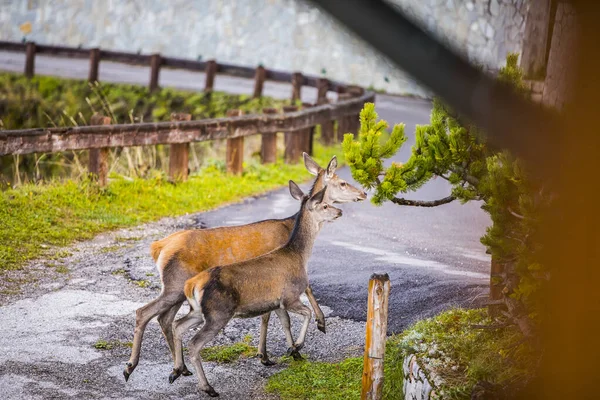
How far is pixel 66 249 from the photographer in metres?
10.1

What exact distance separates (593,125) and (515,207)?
380 centimetres

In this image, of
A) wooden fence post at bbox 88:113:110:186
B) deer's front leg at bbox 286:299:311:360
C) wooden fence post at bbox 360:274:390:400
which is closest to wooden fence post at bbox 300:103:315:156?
wooden fence post at bbox 88:113:110:186

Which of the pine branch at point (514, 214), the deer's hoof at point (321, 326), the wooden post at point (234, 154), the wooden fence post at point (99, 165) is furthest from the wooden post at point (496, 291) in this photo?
the wooden post at point (234, 154)

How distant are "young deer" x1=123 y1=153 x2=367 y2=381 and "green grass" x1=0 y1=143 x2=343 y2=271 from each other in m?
3.04

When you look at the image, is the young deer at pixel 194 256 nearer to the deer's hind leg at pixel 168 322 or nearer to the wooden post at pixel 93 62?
the deer's hind leg at pixel 168 322

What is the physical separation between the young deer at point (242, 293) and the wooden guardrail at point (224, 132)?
5.75m

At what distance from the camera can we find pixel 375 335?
5754 millimetres

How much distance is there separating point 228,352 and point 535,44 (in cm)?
391

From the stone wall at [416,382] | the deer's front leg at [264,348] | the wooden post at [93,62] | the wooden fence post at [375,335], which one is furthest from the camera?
the wooden post at [93,62]

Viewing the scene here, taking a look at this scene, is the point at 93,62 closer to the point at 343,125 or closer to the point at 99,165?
the point at 343,125

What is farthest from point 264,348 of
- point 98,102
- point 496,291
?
point 98,102

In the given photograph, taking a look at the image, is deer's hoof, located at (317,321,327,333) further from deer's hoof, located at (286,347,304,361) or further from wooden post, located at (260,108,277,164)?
wooden post, located at (260,108,277,164)

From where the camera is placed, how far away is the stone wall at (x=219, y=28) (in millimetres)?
35000

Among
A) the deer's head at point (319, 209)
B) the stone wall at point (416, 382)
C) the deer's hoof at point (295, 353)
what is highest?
the deer's head at point (319, 209)
